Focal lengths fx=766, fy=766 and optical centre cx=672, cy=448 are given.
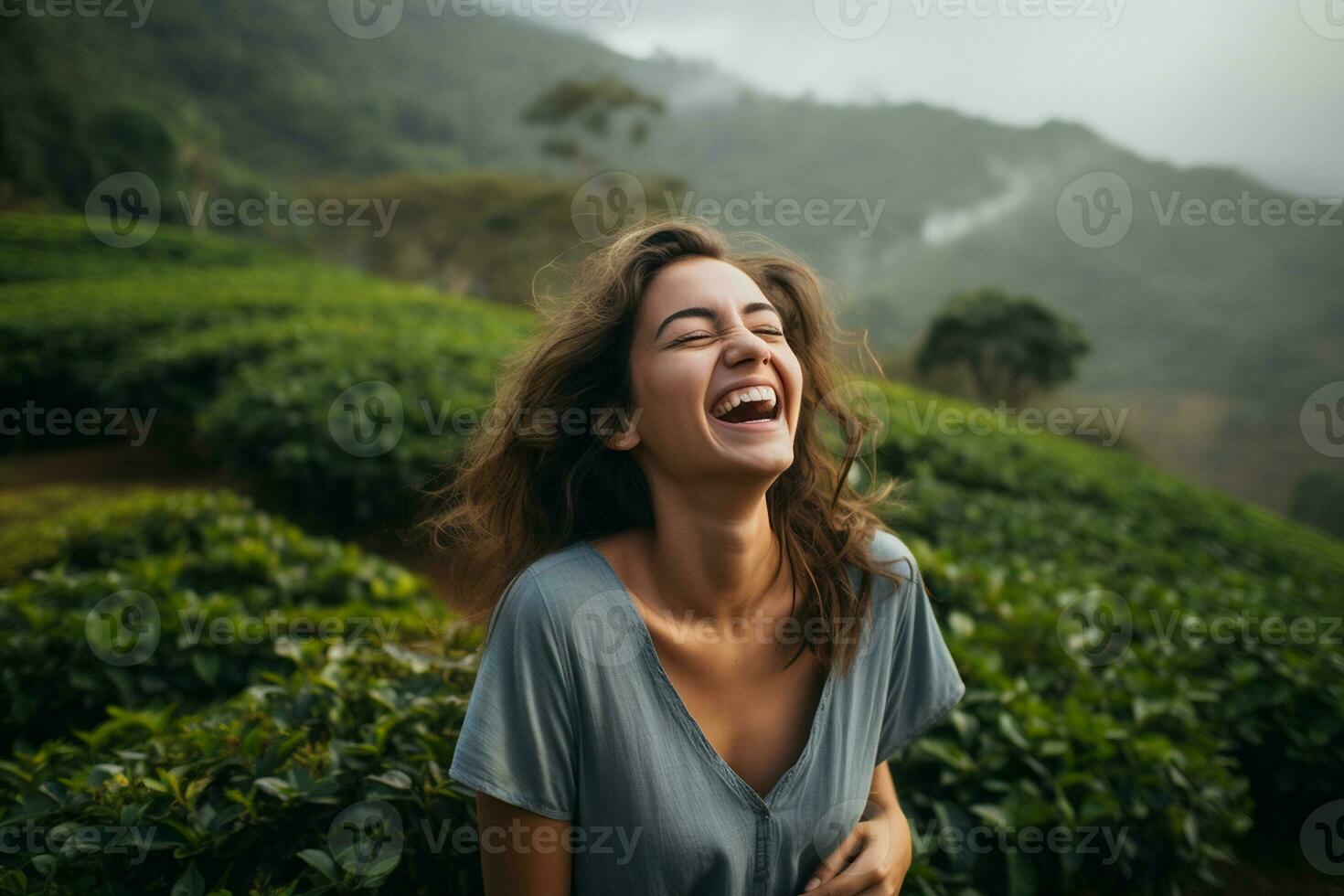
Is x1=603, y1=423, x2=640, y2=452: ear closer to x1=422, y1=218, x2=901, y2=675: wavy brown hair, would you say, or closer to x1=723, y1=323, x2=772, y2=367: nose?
x1=422, y1=218, x2=901, y2=675: wavy brown hair

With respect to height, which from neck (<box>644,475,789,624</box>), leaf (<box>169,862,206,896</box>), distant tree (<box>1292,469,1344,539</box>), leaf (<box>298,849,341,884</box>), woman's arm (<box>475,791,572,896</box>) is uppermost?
neck (<box>644,475,789,624</box>)

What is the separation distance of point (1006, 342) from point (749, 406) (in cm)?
2236

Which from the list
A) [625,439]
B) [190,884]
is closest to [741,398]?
[625,439]

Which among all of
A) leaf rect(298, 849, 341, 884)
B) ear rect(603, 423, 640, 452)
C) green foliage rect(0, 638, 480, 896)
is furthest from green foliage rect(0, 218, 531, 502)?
leaf rect(298, 849, 341, 884)

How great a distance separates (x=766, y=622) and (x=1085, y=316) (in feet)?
142

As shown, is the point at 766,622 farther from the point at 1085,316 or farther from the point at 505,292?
the point at 1085,316

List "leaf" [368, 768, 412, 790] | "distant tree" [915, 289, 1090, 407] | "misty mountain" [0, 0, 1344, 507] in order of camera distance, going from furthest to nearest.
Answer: "misty mountain" [0, 0, 1344, 507], "distant tree" [915, 289, 1090, 407], "leaf" [368, 768, 412, 790]

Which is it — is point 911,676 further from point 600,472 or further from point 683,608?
point 600,472

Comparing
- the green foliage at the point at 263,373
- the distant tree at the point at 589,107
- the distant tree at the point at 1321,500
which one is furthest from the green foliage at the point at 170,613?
the distant tree at the point at 589,107

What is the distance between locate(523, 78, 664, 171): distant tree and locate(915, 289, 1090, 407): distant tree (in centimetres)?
1626

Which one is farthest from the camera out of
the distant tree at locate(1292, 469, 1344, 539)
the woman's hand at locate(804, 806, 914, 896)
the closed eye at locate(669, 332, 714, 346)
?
the distant tree at locate(1292, 469, 1344, 539)

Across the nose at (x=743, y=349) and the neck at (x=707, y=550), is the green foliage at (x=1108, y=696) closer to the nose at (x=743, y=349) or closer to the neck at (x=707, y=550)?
the neck at (x=707, y=550)

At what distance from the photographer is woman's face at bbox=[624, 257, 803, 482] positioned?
1487 mm

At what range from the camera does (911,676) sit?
5.77 feet
